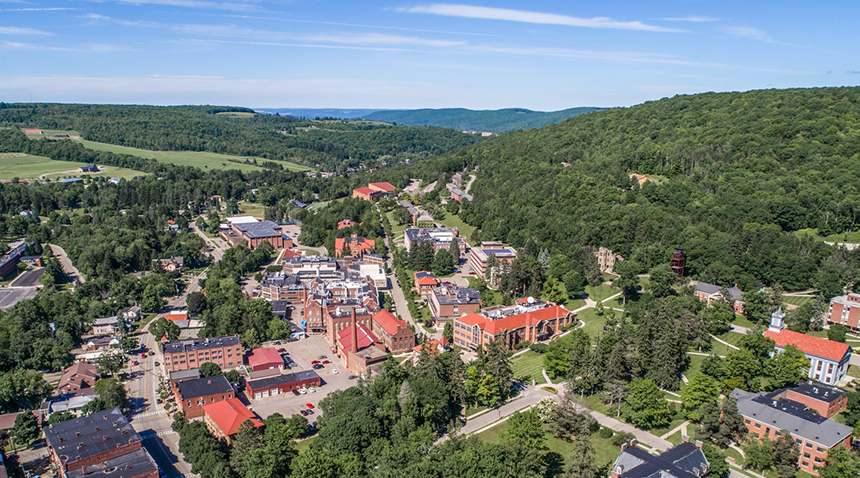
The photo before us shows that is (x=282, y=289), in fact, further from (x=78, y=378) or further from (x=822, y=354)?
(x=822, y=354)

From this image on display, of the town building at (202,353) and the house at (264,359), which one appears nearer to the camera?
the house at (264,359)

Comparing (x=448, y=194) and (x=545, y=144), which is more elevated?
(x=545, y=144)

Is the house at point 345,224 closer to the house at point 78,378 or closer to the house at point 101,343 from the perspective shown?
the house at point 101,343

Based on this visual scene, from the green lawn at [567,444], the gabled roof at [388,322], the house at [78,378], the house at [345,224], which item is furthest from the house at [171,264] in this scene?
the green lawn at [567,444]

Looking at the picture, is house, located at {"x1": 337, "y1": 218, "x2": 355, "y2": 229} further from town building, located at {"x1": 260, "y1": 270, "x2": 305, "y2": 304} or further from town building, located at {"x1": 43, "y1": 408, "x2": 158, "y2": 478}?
town building, located at {"x1": 43, "y1": 408, "x2": 158, "y2": 478}

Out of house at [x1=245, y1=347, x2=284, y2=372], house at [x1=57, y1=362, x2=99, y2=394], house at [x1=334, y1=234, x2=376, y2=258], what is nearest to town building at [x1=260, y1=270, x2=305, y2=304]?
house at [x1=245, y1=347, x2=284, y2=372]

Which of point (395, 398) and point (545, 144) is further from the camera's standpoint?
point (545, 144)

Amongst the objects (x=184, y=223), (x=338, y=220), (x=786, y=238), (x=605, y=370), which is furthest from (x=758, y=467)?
(x=184, y=223)

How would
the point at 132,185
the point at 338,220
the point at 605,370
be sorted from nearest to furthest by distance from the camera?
1. the point at 605,370
2. the point at 338,220
3. the point at 132,185

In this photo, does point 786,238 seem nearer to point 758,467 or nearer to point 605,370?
point 605,370
